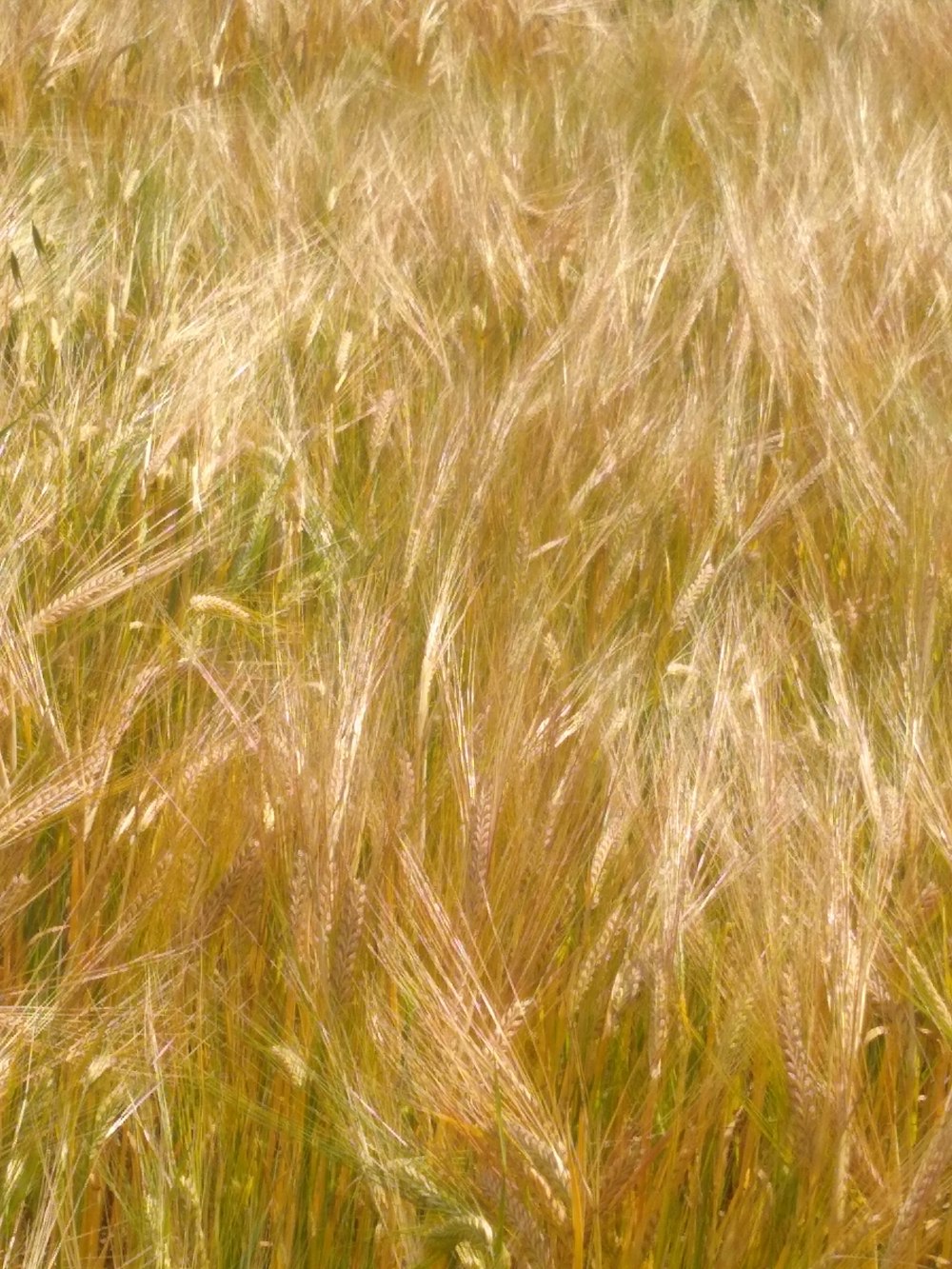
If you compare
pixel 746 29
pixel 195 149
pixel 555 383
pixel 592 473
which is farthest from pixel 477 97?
pixel 592 473

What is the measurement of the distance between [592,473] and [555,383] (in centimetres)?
18

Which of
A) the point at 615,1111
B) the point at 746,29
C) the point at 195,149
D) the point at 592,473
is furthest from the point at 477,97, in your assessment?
the point at 615,1111

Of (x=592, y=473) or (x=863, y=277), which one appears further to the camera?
(x=863, y=277)

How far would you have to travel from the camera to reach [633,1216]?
0.69m

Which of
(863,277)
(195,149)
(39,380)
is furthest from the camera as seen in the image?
(195,149)

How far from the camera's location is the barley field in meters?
0.72

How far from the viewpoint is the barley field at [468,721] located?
720mm

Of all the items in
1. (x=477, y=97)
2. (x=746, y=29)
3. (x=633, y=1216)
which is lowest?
(x=746, y=29)

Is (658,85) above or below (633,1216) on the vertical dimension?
below

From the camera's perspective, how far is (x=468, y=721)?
930mm

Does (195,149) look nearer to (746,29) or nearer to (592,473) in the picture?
(592,473)

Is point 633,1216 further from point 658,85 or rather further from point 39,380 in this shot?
point 658,85

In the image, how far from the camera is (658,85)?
2.79 meters

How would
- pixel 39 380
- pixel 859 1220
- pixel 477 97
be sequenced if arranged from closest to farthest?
pixel 859 1220 < pixel 39 380 < pixel 477 97
